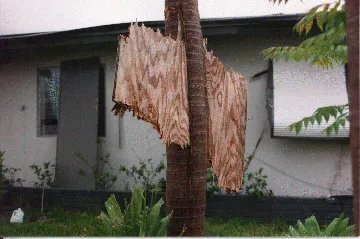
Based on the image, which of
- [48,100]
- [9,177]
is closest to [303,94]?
[48,100]

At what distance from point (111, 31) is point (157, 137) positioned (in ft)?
5.29

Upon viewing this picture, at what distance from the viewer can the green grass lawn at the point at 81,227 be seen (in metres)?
4.84

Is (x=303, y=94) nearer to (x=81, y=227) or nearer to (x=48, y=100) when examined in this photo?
(x=81, y=227)

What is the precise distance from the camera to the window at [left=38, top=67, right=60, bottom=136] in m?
6.96

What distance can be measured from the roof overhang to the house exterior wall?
303 millimetres

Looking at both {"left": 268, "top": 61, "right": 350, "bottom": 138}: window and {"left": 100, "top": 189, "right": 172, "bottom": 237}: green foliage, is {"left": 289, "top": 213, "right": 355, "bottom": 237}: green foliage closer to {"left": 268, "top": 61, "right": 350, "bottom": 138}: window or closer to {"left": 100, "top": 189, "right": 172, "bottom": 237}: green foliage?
{"left": 100, "top": 189, "right": 172, "bottom": 237}: green foliage

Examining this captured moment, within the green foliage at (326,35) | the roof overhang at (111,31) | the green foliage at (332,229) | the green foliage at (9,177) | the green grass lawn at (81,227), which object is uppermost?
the roof overhang at (111,31)

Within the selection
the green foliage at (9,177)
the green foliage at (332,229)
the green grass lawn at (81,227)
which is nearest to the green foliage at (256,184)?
the green grass lawn at (81,227)

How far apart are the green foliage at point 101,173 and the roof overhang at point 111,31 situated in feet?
5.44

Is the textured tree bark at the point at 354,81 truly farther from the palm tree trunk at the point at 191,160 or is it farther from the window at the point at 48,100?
the window at the point at 48,100

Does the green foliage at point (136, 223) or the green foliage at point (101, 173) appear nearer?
the green foliage at point (136, 223)

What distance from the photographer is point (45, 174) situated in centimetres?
664

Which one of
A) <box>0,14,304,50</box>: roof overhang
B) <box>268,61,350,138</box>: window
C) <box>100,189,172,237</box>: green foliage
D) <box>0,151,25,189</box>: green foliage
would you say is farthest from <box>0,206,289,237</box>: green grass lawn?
<box>0,14,304,50</box>: roof overhang

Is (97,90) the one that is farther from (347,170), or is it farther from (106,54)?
(347,170)
